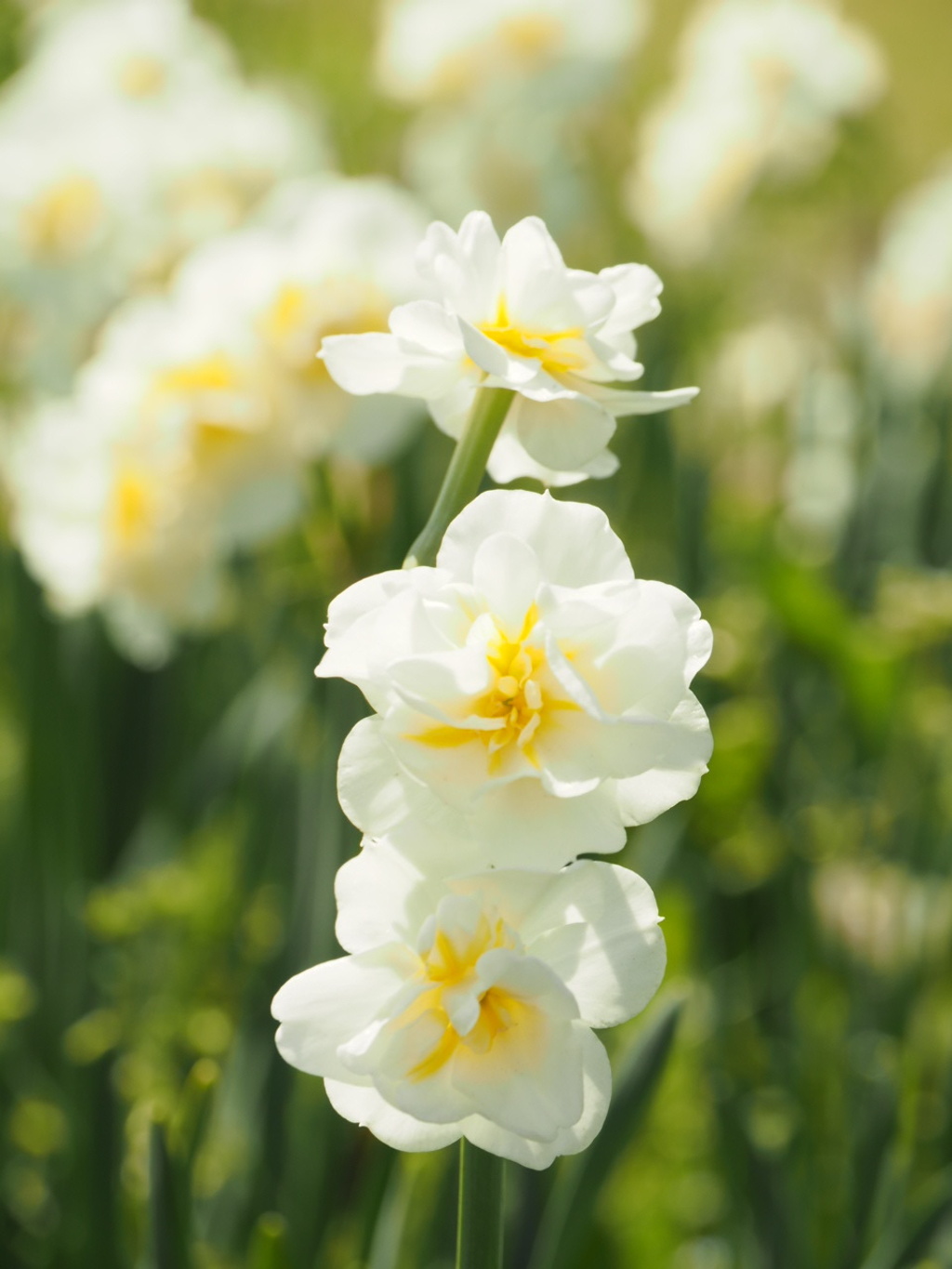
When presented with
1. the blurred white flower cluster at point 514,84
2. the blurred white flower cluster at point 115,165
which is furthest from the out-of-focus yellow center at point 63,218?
the blurred white flower cluster at point 514,84

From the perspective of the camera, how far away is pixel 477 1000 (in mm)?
336

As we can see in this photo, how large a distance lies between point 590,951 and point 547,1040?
0.09 feet

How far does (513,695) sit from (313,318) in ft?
1.77

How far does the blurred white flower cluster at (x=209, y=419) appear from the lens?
0.85 m

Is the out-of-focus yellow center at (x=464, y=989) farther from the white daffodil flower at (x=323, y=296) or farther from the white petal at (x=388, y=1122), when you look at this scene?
the white daffodil flower at (x=323, y=296)

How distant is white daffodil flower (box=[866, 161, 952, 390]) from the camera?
5.90ft

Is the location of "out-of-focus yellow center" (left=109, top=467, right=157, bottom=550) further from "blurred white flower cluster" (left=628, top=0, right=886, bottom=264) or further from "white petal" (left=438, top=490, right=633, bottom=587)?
"blurred white flower cluster" (left=628, top=0, right=886, bottom=264)

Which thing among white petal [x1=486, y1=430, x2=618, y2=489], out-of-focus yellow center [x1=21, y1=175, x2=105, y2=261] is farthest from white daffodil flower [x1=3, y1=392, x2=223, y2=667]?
white petal [x1=486, y1=430, x2=618, y2=489]

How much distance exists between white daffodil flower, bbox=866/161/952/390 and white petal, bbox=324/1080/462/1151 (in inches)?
63.7

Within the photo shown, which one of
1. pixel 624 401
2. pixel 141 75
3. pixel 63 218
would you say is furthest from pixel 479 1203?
pixel 141 75

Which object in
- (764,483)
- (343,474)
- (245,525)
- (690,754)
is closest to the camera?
(690,754)

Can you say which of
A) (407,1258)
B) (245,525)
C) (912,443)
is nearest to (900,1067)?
(407,1258)

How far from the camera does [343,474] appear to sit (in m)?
1.01

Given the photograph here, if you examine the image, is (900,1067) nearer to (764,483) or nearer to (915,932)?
(915,932)
